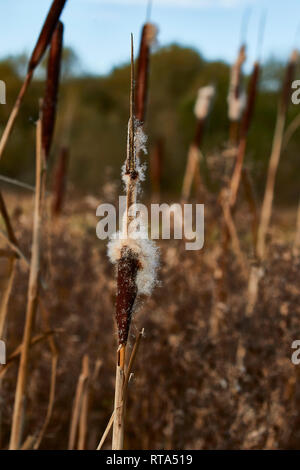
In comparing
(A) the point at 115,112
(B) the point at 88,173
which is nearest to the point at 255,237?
(B) the point at 88,173

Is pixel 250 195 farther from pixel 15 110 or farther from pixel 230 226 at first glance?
pixel 15 110

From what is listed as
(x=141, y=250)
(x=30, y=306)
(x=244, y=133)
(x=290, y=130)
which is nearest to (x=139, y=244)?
(x=141, y=250)

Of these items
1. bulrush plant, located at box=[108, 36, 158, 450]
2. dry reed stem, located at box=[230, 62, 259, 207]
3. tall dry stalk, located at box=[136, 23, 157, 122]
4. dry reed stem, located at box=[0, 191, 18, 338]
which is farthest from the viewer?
dry reed stem, located at box=[230, 62, 259, 207]

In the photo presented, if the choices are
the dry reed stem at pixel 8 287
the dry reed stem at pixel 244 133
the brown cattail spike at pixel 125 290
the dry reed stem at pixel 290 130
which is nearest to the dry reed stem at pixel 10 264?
the dry reed stem at pixel 8 287

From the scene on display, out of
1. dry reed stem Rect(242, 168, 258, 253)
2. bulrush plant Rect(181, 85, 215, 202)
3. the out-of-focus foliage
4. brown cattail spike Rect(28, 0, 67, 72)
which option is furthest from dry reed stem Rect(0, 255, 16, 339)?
the out-of-focus foliage

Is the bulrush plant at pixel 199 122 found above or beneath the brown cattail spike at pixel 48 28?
above

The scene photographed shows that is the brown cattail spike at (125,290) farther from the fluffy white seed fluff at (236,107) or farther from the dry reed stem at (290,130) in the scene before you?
the fluffy white seed fluff at (236,107)

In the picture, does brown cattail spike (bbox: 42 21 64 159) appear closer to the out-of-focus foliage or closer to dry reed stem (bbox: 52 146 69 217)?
dry reed stem (bbox: 52 146 69 217)
